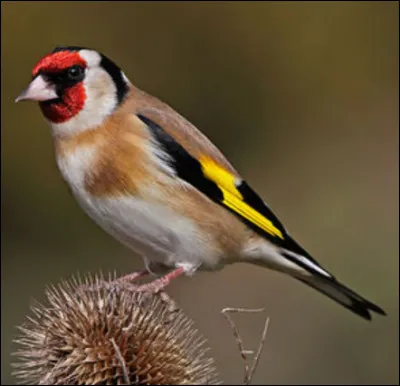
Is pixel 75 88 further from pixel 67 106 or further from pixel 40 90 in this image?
pixel 40 90

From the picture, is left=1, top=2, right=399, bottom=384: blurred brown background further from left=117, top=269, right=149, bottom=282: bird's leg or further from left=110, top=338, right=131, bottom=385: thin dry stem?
left=110, top=338, right=131, bottom=385: thin dry stem

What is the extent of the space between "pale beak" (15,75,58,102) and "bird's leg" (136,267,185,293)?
0.84 m

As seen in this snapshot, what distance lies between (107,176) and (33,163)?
507 cm

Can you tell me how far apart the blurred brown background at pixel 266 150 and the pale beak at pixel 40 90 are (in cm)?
319

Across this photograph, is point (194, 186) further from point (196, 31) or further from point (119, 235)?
point (196, 31)

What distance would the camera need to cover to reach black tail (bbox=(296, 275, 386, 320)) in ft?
17.3

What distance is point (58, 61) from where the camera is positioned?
183 inches

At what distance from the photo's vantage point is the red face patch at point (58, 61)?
4.61 m

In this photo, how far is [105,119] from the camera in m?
4.77

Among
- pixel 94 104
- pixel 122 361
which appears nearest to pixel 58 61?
pixel 94 104

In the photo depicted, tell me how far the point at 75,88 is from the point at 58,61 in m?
0.15

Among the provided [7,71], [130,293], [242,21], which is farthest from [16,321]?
[242,21]

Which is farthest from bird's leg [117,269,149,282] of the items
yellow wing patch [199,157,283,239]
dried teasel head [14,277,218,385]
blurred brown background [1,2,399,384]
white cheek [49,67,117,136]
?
blurred brown background [1,2,399,384]

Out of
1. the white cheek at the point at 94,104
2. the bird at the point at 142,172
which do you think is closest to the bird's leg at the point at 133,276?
the bird at the point at 142,172
